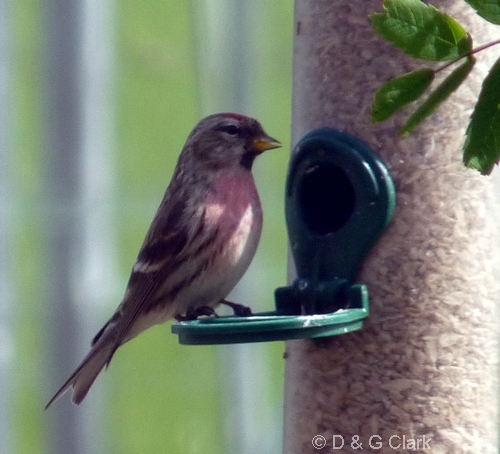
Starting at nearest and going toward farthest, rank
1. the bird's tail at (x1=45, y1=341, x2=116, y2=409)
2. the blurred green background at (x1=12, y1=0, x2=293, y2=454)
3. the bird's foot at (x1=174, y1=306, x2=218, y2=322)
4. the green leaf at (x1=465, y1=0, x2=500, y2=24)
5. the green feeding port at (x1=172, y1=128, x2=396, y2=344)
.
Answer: the green leaf at (x1=465, y1=0, x2=500, y2=24)
the green feeding port at (x1=172, y1=128, x2=396, y2=344)
the bird's foot at (x1=174, y1=306, x2=218, y2=322)
the bird's tail at (x1=45, y1=341, x2=116, y2=409)
the blurred green background at (x1=12, y1=0, x2=293, y2=454)

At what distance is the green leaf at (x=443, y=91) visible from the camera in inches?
48.3

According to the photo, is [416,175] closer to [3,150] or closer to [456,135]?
[456,135]

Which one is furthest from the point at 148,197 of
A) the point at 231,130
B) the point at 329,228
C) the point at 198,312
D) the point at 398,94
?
the point at 398,94

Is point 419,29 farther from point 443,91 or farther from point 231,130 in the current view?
point 231,130

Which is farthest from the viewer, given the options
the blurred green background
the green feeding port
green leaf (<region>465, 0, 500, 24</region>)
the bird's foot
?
the blurred green background

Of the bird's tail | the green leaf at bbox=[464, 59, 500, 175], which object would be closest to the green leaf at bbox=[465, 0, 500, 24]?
the green leaf at bbox=[464, 59, 500, 175]

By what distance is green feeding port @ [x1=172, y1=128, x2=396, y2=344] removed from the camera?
84.0 inches

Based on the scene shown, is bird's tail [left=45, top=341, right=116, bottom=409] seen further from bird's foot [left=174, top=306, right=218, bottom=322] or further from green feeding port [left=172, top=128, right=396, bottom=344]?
green feeding port [left=172, top=128, right=396, bottom=344]

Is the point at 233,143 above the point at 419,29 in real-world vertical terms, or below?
above

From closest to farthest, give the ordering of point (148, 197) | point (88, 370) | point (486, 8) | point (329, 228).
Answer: point (486, 8) < point (329, 228) < point (88, 370) < point (148, 197)

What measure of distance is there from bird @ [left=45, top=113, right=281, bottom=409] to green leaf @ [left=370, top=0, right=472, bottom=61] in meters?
1.43

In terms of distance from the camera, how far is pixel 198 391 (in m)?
5.81

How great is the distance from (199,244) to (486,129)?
1597 mm

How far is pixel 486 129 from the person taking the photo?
1.18m
